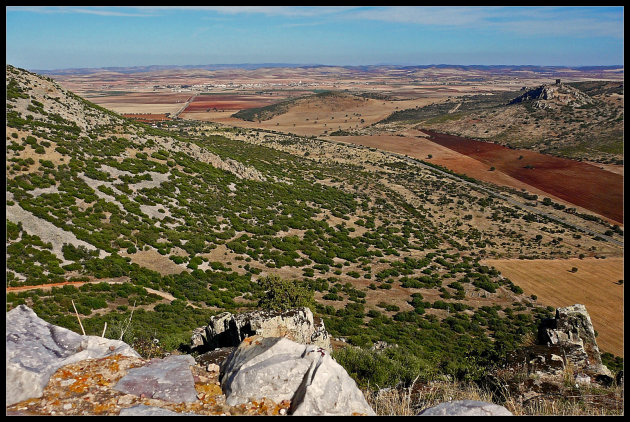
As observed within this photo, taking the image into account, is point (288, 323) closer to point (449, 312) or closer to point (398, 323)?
point (398, 323)

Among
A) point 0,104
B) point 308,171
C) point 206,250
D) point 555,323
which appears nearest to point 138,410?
point 0,104

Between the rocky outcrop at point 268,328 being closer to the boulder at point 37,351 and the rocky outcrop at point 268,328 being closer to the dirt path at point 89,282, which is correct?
the boulder at point 37,351

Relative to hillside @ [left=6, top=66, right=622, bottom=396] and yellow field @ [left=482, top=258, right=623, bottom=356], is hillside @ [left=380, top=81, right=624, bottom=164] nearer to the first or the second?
hillside @ [left=6, top=66, right=622, bottom=396]

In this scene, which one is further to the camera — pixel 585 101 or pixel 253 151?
pixel 585 101

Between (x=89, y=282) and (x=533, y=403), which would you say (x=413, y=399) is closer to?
(x=533, y=403)

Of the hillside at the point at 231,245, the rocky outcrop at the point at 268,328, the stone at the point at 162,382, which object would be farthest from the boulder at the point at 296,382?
the hillside at the point at 231,245

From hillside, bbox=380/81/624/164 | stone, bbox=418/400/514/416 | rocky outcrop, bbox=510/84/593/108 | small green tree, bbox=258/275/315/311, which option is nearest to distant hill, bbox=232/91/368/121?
hillside, bbox=380/81/624/164

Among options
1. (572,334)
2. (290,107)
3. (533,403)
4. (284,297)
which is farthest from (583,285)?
(290,107)
